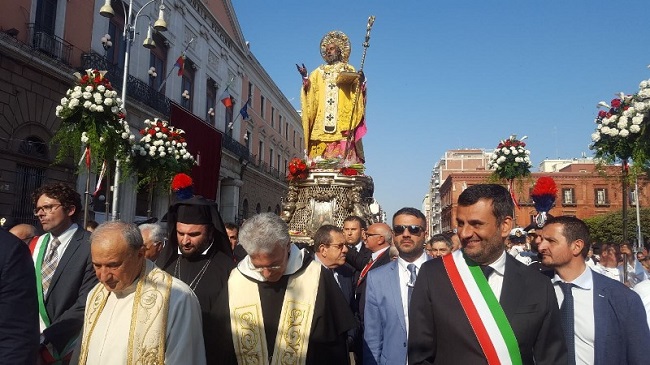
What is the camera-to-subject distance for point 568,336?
10.6ft

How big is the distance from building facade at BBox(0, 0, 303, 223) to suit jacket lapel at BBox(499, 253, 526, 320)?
10598mm

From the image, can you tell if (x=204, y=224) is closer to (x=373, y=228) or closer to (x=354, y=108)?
(x=373, y=228)

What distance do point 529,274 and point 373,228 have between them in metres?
2.84

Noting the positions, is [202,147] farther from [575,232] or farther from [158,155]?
[575,232]

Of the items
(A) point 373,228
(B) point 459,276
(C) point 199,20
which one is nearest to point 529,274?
(B) point 459,276

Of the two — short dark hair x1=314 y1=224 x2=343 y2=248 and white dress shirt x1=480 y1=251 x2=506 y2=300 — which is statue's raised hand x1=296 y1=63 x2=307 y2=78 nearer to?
short dark hair x1=314 y1=224 x2=343 y2=248

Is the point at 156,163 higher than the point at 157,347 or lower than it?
higher

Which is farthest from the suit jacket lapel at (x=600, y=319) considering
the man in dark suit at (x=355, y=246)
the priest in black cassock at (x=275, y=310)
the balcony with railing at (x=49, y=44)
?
the balcony with railing at (x=49, y=44)

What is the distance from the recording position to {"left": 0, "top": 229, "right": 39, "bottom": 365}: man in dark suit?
240 cm

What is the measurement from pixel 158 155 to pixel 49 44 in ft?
19.7

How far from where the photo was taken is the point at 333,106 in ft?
37.8

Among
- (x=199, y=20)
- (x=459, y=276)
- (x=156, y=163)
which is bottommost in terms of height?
(x=459, y=276)

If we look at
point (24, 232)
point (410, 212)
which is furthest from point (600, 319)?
point (24, 232)

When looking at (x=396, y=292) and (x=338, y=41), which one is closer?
(x=396, y=292)
